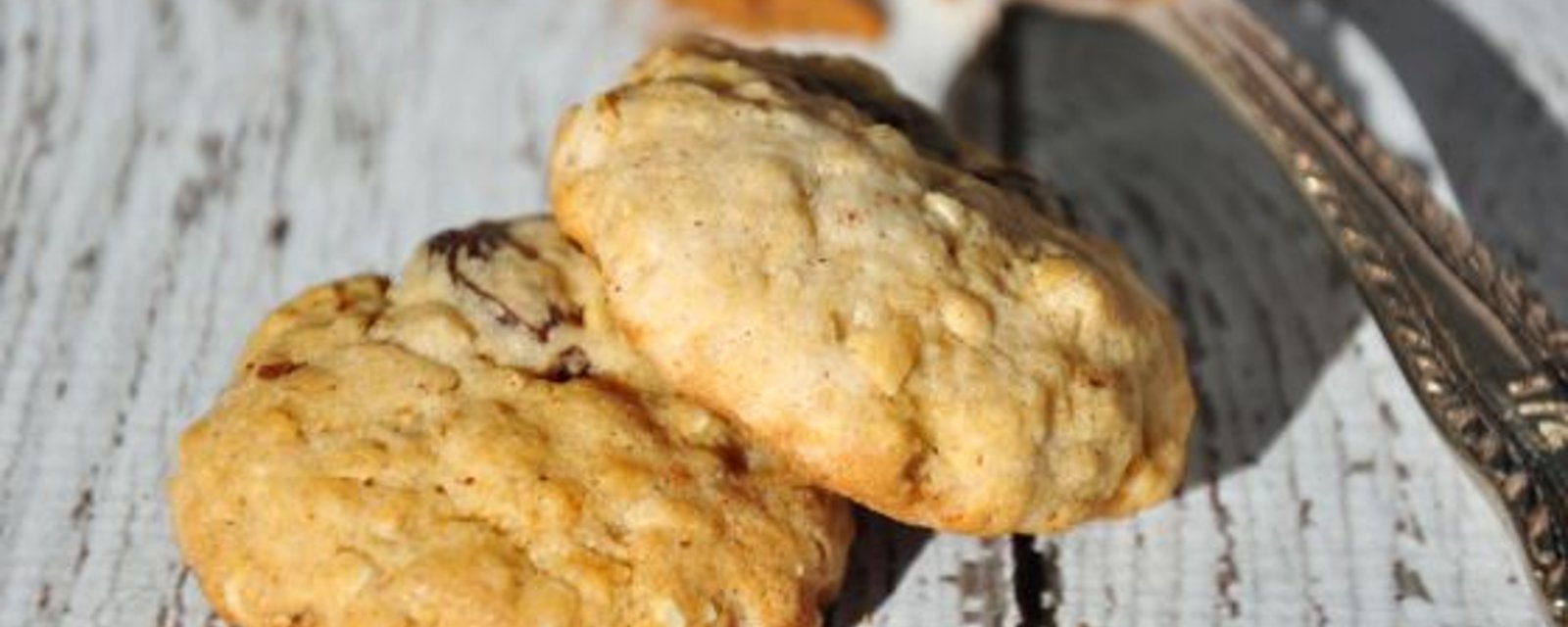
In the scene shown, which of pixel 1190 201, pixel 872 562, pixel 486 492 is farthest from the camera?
pixel 1190 201

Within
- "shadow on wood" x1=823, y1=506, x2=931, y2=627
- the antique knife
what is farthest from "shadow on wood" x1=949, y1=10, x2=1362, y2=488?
"shadow on wood" x1=823, y1=506, x2=931, y2=627

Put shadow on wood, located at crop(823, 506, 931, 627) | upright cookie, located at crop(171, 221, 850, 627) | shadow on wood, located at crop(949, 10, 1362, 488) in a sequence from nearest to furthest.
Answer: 1. upright cookie, located at crop(171, 221, 850, 627)
2. shadow on wood, located at crop(823, 506, 931, 627)
3. shadow on wood, located at crop(949, 10, 1362, 488)

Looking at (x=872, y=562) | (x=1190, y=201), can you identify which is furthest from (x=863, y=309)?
(x=1190, y=201)

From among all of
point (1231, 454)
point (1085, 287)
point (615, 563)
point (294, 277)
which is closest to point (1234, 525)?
point (1231, 454)

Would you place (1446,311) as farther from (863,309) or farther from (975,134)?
(975,134)

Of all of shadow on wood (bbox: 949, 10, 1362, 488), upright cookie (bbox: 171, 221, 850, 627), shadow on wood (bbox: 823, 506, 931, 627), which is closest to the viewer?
upright cookie (bbox: 171, 221, 850, 627)

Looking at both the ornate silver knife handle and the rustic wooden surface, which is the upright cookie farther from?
the ornate silver knife handle
